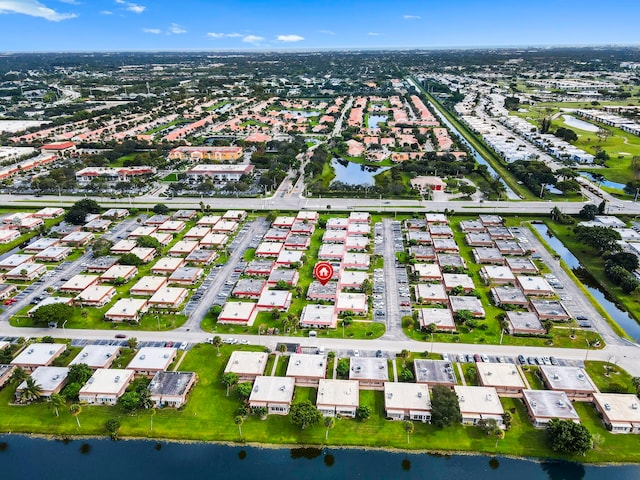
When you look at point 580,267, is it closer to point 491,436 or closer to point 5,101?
point 491,436

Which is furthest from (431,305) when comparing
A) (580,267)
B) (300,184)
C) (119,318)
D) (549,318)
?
(300,184)

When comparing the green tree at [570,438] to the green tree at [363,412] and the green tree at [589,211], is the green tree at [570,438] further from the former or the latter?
the green tree at [589,211]

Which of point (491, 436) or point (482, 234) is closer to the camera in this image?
point (491, 436)

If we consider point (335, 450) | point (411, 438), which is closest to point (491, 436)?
point (411, 438)

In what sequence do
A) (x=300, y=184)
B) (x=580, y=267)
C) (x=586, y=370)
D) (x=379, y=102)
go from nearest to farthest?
(x=586, y=370)
(x=580, y=267)
(x=300, y=184)
(x=379, y=102)

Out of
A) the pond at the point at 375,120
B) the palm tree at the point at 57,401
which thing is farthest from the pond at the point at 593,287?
the pond at the point at 375,120

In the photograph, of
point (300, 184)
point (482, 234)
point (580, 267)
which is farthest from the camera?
point (300, 184)

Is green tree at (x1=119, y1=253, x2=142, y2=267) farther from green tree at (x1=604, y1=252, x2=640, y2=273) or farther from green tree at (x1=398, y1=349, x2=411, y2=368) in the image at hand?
green tree at (x1=604, y1=252, x2=640, y2=273)

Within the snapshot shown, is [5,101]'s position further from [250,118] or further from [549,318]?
[549,318]
